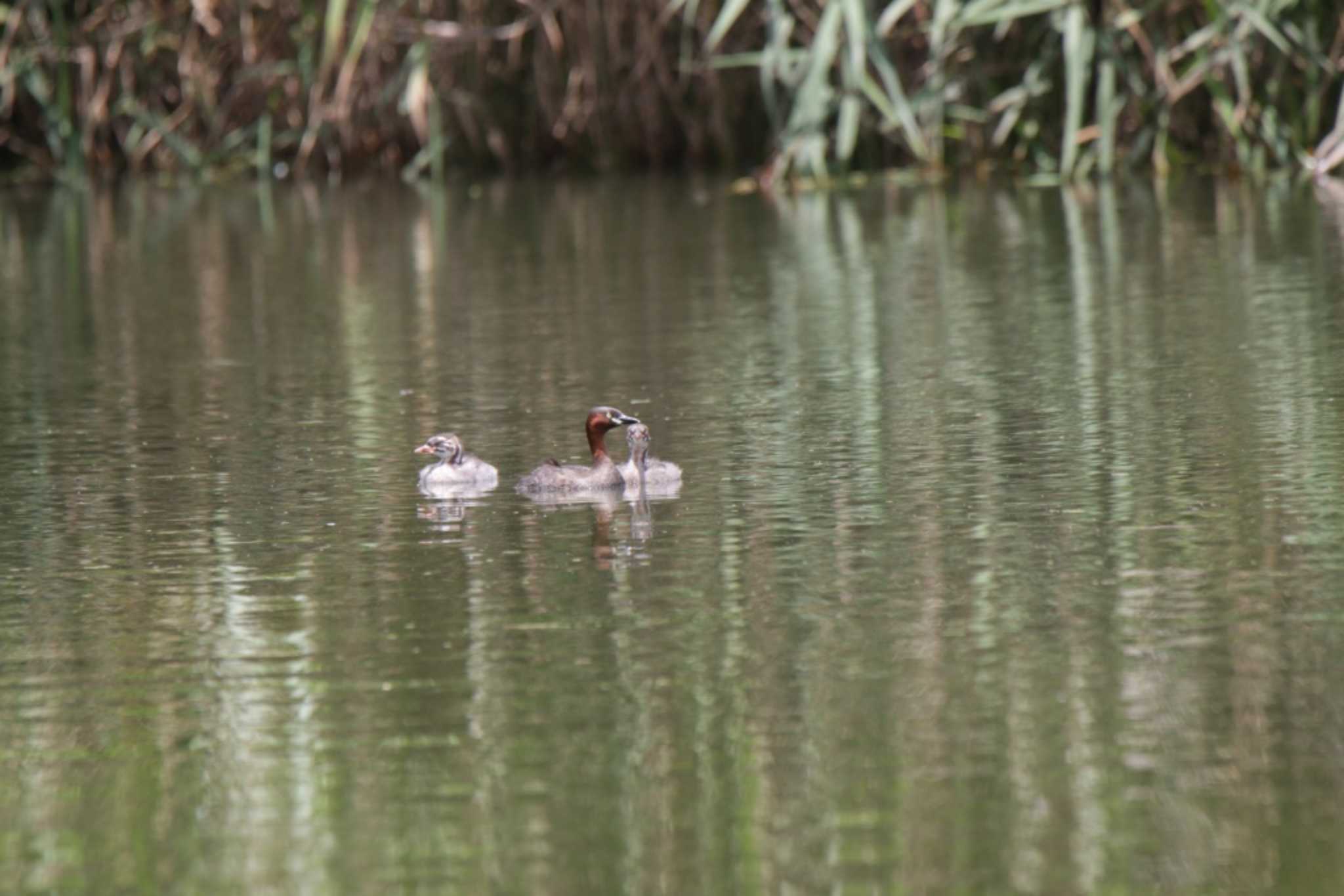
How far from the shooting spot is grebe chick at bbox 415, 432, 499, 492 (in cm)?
892

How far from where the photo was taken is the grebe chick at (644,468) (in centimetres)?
884

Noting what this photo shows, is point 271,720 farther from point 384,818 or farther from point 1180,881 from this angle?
point 1180,881

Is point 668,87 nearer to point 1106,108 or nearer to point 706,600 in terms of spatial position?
point 1106,108

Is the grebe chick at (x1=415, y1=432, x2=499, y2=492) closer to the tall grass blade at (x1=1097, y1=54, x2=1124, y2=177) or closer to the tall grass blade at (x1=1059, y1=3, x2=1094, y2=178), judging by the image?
the tall grass blade at (x1=1059, y1=3, x2=1094, y2=178)

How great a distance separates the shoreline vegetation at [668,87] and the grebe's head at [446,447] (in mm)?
10507

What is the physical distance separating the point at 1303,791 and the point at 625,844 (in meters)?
1.19

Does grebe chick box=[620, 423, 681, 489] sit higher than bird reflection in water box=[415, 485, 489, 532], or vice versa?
grebe chick box=[620, 423, 681, 489]

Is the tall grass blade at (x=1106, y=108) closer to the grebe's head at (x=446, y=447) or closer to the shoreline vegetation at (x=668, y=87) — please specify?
the shoreline vegetation at (x=668, y=87)

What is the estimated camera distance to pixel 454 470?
8.98m

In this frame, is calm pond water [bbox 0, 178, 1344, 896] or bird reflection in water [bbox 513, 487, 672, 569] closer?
calm pond water [bbox 0, 178, 1344, 896]

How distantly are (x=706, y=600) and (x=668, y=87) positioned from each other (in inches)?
677

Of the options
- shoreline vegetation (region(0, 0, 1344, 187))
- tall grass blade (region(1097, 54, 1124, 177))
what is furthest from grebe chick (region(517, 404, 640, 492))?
tall grass blade (region(1097, 54, 1124, 177))

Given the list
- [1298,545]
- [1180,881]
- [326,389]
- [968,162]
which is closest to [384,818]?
[1180,881]

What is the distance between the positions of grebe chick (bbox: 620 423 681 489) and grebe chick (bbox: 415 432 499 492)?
42 cm
